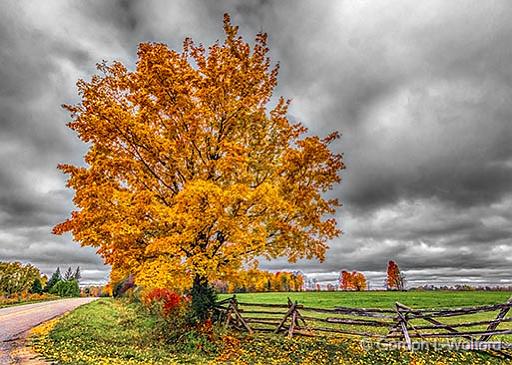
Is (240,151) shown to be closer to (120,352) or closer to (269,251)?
(269,251)

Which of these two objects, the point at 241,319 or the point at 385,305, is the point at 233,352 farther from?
the point at 385,305

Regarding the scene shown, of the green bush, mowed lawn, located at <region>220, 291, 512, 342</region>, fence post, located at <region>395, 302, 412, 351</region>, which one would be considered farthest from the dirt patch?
the green bush

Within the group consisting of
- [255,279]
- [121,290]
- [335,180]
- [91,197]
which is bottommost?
[121,290]

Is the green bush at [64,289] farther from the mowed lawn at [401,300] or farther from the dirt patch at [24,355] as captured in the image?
the dirt patch at [24,355]

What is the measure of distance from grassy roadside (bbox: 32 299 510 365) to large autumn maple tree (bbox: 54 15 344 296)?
2.77 m

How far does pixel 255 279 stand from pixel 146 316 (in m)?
12.4

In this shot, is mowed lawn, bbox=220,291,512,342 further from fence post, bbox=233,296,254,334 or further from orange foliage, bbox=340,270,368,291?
orange foliage, bbox=340,270,368,291

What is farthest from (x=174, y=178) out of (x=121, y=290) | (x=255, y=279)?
(x=121, y=290)

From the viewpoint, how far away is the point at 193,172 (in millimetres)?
15398

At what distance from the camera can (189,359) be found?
12039 millimetres

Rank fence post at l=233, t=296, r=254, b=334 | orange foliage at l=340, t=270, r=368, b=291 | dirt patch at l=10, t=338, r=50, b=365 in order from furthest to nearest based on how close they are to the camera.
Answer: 1. orange foliage at l=340, t=270, r=368, b=291
2. fence post at l=233, t=296, r=254, b=334
3. dirt patch at l=10, t=338, r=50, b=365

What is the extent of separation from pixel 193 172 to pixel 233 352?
7.73 metres

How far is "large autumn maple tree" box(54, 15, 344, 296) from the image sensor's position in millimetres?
12812

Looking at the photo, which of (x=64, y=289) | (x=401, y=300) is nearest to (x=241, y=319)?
(x=401, y=300)
